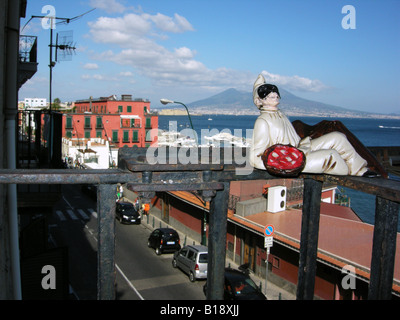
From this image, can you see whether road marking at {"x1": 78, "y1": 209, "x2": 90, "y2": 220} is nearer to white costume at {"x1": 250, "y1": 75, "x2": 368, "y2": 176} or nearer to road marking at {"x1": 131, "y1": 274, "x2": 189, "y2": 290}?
road marking at {"x1": 131, "y1": 274, "x2": 189, "y2": 290}

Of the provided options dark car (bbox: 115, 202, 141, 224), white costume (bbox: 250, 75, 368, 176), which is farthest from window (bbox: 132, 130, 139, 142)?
white costume (bbox: 250, 75, 368, 176)

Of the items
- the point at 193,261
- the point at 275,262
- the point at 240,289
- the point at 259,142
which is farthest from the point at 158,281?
the point at 259,142

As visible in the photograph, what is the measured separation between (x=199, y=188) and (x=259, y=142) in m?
0.84

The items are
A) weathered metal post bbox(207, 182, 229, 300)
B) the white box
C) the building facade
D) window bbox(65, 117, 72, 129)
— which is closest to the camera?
weathered metal post bbox(207, 182, 229, 300)

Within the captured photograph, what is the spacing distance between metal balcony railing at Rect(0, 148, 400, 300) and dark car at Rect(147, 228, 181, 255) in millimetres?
17961

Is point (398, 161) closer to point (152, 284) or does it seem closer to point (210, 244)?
point (210, 244)

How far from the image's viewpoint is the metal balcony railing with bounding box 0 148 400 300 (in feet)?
7.79

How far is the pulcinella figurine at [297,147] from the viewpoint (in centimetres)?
288

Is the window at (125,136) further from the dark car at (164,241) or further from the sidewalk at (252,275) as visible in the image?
the dark car at (164,241)

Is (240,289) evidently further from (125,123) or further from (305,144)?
(125,123)

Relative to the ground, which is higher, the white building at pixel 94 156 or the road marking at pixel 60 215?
the white building at pixel 94 156

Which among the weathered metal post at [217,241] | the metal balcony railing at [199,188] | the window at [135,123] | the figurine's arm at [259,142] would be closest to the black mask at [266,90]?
the figurine's arm at [259,142]
